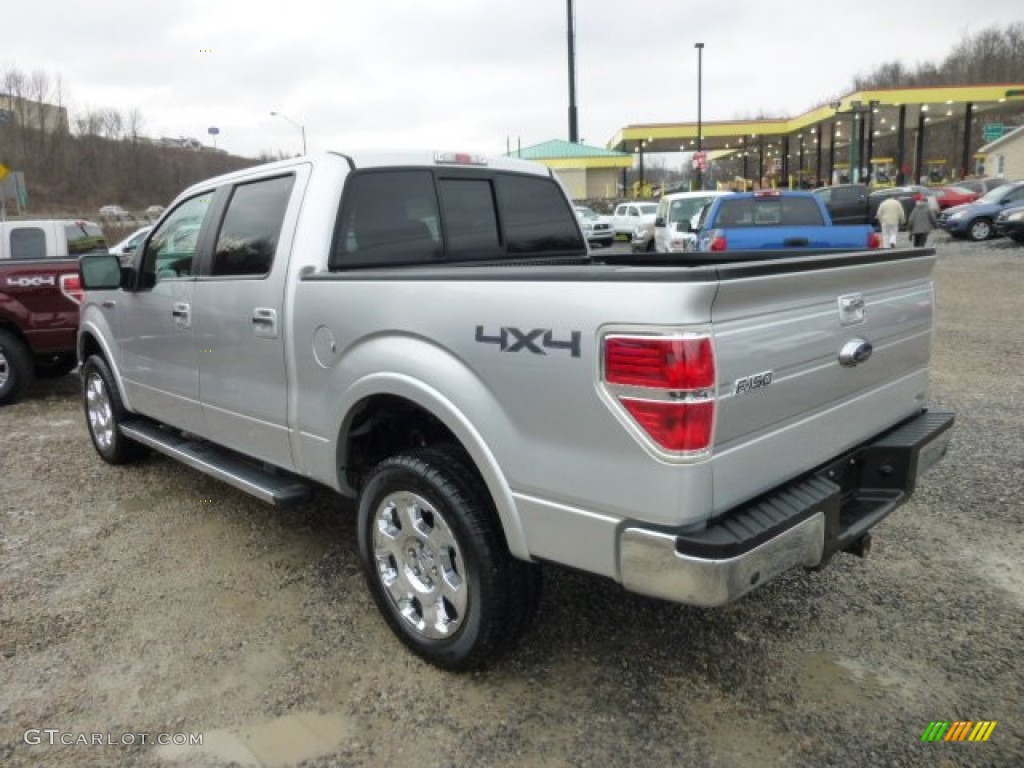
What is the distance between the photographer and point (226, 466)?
4.14 meters

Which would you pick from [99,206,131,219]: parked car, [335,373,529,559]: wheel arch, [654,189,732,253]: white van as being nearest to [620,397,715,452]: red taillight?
[335,373,529,559]: wheel arch

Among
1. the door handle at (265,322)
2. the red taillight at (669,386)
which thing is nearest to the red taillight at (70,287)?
the door handle at (265,322)

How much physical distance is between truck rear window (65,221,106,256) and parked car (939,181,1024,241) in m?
22.3

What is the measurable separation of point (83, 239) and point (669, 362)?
11443 mm

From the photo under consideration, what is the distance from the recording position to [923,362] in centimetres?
349

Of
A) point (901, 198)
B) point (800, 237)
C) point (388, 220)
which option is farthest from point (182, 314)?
point (901, 198)

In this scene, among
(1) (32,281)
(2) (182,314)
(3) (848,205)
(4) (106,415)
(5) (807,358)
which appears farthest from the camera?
(3) (848,205)

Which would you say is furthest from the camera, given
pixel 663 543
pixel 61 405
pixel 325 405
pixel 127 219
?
pixel 127 219

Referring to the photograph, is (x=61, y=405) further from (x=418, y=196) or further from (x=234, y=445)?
(x=418, y=196)

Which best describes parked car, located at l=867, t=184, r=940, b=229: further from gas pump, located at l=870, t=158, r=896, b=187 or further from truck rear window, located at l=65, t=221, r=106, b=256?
gas pump, located at l=870, t=158, r=896, b=187

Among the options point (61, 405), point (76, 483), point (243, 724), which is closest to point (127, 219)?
point (61, 405)

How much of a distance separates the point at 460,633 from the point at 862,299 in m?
1.88

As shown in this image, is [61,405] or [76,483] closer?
[76,483]

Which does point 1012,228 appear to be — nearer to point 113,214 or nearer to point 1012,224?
point 1012,224
